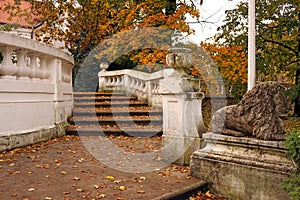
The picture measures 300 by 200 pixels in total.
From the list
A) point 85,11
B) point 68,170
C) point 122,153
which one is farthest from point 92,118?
point 85,11

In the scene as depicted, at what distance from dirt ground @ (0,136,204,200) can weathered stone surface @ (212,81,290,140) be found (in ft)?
3.52

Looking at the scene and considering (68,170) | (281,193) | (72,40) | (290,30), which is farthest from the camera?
(72,40)

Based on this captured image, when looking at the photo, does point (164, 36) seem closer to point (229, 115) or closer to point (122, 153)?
point (122, 153)

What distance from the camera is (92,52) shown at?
725 inches

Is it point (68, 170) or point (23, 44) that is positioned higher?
point (23, 44)

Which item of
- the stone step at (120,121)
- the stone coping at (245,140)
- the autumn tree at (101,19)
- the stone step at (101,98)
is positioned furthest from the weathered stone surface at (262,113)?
the stone step at (101,98)

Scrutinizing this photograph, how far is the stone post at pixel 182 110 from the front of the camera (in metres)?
4.95

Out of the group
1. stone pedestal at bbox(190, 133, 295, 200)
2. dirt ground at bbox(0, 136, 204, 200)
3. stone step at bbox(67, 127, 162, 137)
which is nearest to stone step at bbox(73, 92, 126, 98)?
stone step at bbox(67, 127, 162, 137)

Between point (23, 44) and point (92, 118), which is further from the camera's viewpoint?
point (92, 118)

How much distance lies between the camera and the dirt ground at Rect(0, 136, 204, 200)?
3.62 meters

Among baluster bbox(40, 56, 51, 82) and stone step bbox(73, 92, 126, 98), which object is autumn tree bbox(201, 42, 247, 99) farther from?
baluster bbox(40, 56, 51, 82)

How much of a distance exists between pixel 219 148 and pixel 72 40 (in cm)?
1536

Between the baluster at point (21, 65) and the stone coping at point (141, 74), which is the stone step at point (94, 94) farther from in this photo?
the baluster at point (21, 65)

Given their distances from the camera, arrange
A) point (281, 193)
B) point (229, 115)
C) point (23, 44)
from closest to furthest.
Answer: point (281, 193), point (229, 115), point (23, 44)
